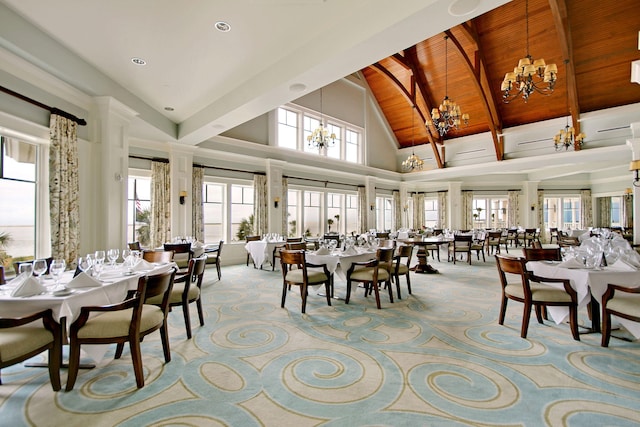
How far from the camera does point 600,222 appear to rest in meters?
14.3

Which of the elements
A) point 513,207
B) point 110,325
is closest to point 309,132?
point 110,325

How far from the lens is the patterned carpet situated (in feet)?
6.41

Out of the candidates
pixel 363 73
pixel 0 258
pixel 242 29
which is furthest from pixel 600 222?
pixel 0 258

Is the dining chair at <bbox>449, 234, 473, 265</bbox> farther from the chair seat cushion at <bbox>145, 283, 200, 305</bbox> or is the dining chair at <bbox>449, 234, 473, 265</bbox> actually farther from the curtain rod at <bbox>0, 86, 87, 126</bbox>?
the curtain rod at <bbox>0, 86, 87, 126</bbox>

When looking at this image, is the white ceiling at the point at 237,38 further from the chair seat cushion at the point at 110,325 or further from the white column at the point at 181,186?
the chair seat cushion at the point at 110,325

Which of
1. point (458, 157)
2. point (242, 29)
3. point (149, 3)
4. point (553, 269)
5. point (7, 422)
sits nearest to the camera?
point (7, 422)

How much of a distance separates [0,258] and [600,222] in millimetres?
20464

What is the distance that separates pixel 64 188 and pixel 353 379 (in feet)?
14.2

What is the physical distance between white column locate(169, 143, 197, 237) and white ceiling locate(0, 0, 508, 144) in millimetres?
2401

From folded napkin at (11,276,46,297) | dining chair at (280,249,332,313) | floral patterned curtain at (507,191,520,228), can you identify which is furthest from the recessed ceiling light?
floral patterned curtain at (507,191,520,228)

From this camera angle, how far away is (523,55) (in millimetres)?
8633

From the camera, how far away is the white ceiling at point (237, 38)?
3035mm

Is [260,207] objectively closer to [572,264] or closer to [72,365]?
[72,365]

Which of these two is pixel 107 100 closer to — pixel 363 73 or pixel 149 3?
pixel 149 3
